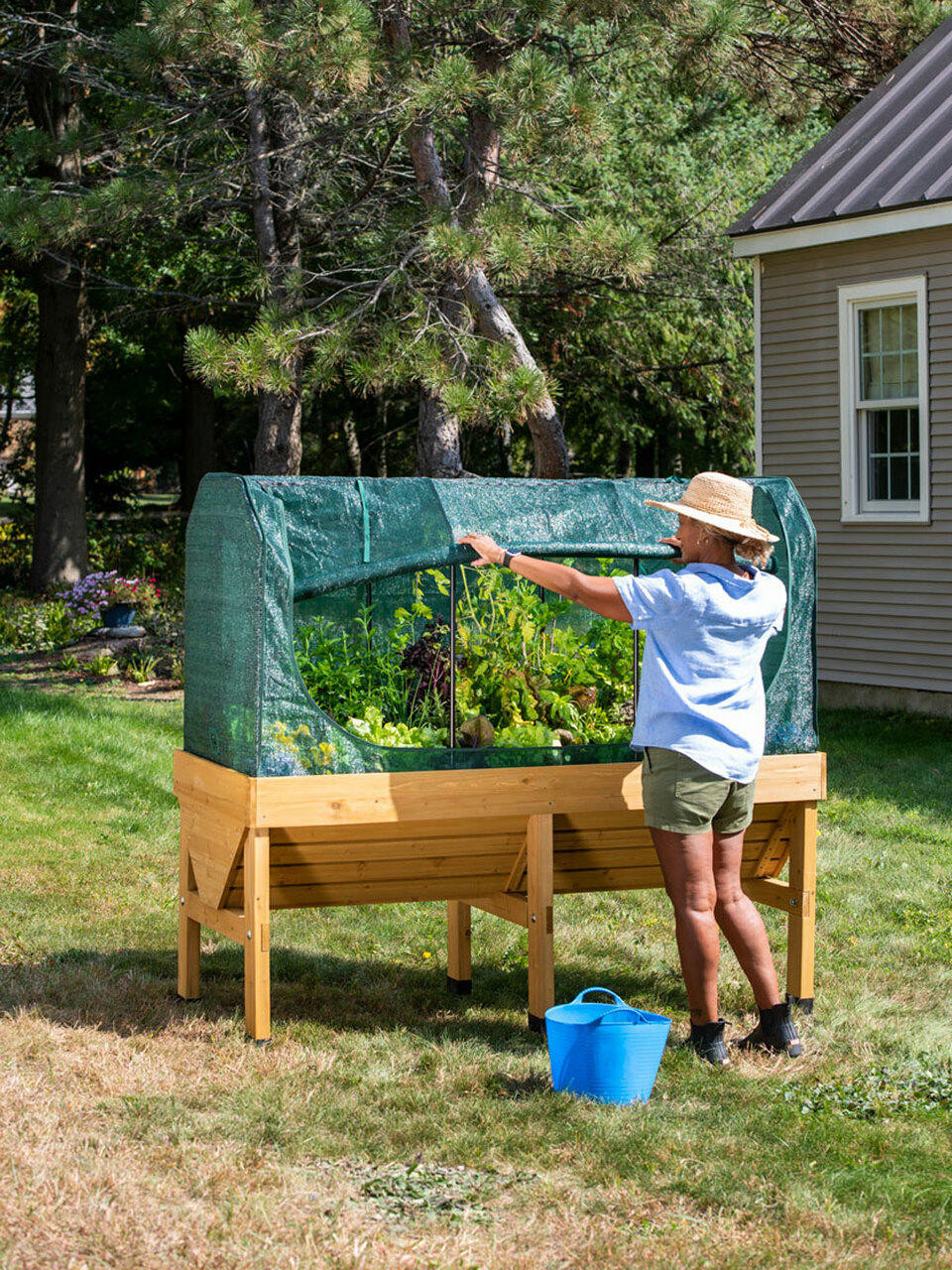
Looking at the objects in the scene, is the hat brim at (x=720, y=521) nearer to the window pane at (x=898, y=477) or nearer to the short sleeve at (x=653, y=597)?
the short sleeve at (x=653, y=597)

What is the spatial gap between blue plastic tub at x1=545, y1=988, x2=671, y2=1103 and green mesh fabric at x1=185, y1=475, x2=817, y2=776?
105 cm

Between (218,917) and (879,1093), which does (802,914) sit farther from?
(218,917)

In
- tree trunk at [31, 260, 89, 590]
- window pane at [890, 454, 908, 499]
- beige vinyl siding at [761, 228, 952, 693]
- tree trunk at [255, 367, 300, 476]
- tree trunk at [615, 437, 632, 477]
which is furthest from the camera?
tree trunk at [615, 437, 632, 477]

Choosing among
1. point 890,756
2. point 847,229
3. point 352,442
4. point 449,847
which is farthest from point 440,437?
point 352,442

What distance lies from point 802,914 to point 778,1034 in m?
0.68

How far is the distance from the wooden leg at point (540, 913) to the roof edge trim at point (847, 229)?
25.7 feet

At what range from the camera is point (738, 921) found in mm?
4980

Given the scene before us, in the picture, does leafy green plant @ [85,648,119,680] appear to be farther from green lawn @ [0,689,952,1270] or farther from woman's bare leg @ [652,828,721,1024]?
woman's bare leg @ [652,828,721,1024]

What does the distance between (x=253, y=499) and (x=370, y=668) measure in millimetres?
858

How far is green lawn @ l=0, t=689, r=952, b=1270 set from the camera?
3.65 metres

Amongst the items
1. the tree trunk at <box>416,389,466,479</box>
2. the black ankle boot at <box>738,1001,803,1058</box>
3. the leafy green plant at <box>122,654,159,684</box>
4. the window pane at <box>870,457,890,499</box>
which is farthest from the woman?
the leafy green plant at <box>122,654,159,684</box>

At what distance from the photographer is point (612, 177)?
17.1 m

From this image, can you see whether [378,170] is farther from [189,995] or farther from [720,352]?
[189,995]

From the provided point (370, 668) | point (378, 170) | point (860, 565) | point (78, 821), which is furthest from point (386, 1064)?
point (378, 170)
